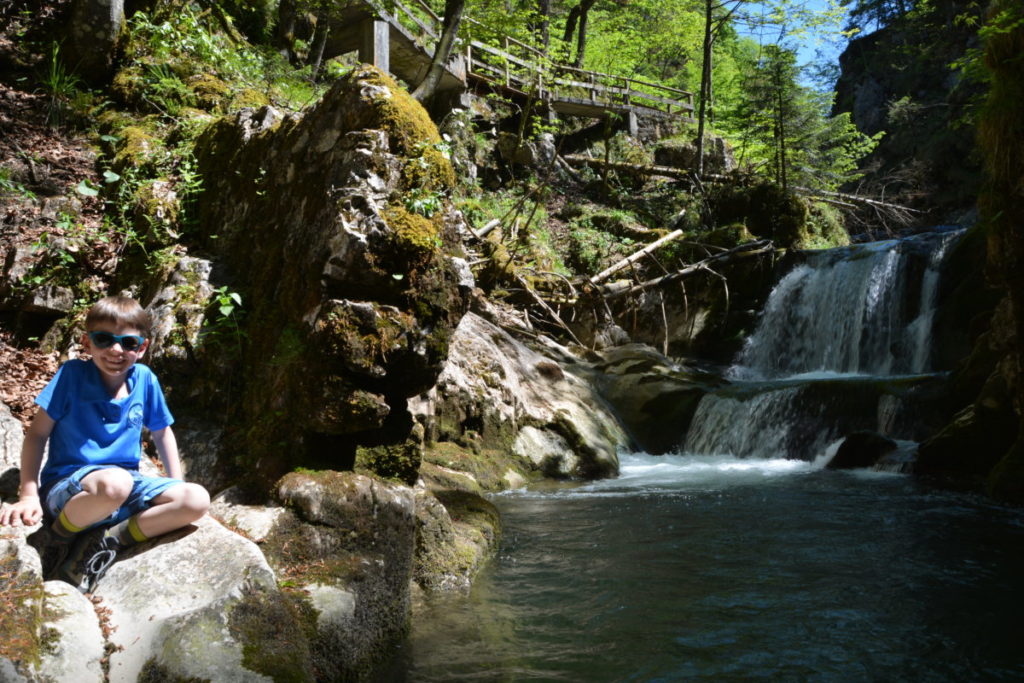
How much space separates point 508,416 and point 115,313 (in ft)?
20.1

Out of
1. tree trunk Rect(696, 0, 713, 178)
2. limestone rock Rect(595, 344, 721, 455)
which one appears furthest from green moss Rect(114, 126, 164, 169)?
tree trunk Rect(696, 0, 713, 178)

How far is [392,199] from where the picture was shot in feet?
15.1

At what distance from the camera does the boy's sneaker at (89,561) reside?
2791 mm

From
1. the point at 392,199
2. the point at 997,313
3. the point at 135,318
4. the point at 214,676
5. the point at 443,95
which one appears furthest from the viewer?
the point at 443,95

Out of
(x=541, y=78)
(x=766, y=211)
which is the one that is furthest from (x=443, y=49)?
(x=766, y=211)

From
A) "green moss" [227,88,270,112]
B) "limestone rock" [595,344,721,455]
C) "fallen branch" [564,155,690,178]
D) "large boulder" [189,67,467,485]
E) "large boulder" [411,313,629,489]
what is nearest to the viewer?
"large boulder" [189,67,467,485]

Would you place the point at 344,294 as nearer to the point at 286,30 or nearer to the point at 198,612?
the point at 198,612

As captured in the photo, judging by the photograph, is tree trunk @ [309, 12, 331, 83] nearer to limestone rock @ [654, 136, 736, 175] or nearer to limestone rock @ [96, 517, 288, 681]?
limestone rock @ [654, 136, 736, 175]

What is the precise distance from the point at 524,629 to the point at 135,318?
256 centimetres

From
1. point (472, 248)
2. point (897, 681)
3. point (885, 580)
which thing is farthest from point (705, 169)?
point (897, 681)

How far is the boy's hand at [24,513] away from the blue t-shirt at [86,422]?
5.7 inches

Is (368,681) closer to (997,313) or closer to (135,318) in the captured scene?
(135,318)

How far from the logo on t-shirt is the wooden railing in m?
13.3

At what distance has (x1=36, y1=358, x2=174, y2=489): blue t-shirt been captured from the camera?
114 inches
